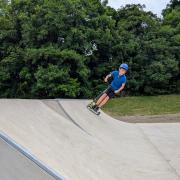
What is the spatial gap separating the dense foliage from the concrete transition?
30.9ft

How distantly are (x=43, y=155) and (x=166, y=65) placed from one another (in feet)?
52.7

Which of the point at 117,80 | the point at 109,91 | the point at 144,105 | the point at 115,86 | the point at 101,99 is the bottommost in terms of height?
the point at 101,99

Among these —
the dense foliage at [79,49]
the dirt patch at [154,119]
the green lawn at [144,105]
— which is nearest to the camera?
the dirt patch at [154,119]

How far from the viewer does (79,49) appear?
17859 millimetres

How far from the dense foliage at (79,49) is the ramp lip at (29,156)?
12958 millimetres

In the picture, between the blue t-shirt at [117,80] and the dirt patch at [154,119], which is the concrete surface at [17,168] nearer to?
the blue t-shirt at [117,80]

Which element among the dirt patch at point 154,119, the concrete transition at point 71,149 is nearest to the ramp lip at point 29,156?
the concrete transition at point 71,149

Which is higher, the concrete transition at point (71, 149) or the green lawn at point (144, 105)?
the green lawn at point (144, 105)

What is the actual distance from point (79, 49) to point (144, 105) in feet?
12.3

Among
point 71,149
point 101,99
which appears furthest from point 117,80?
point 71,149

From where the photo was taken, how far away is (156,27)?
20.6 metres

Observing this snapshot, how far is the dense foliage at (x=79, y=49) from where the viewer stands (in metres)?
17.2

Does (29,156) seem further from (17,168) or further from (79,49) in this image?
(79,49)

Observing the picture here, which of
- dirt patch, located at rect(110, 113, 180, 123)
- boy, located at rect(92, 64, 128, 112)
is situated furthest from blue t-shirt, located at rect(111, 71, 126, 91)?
dirt patch, located at rect(110, 113, 180, 123)
